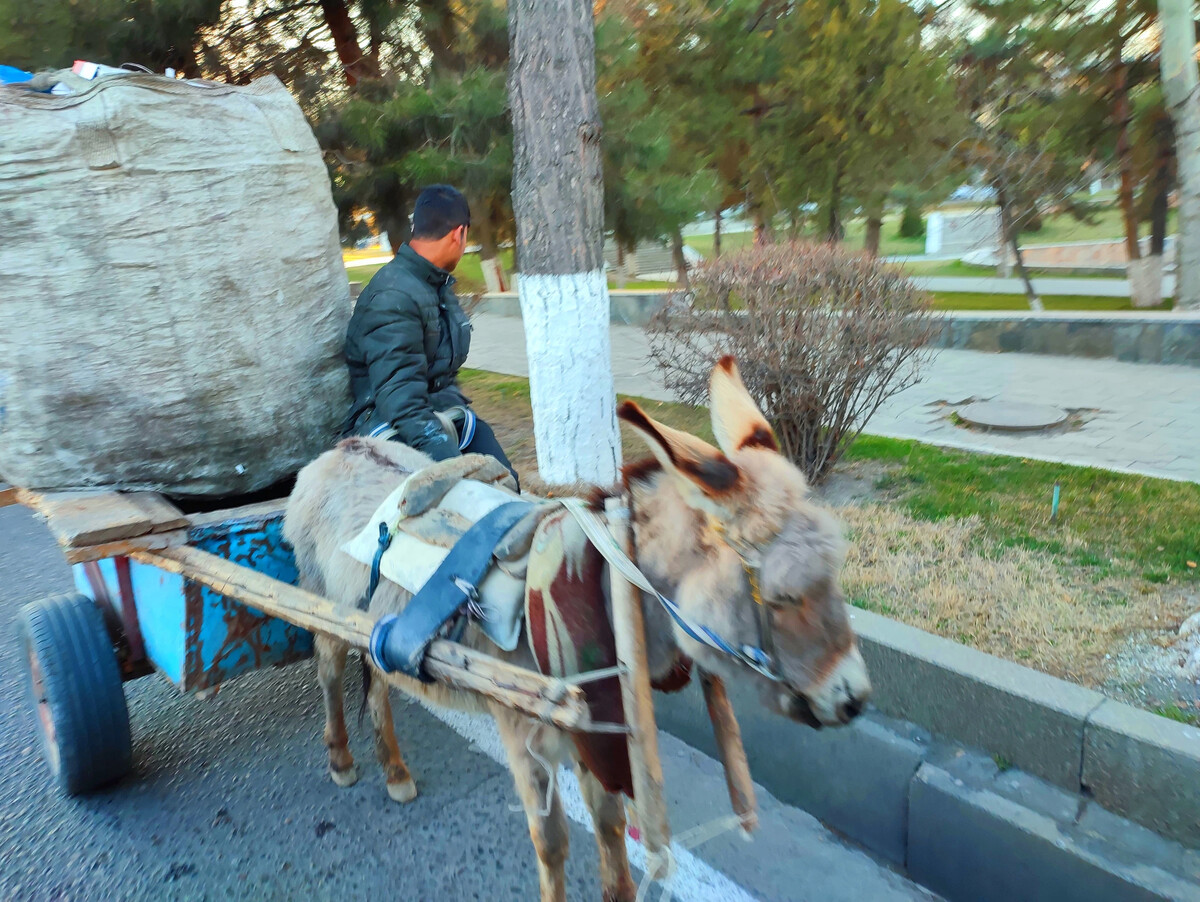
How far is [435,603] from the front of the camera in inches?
87.0

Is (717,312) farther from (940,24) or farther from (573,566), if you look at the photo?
(940,24)

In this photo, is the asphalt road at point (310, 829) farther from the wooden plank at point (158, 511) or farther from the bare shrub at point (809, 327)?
the bare shrub at point (809, 327)

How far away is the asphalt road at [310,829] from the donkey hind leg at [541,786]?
270 mm

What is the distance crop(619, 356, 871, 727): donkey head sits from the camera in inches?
71.5

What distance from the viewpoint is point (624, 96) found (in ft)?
25.9

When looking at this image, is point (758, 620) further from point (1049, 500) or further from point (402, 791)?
point (1049, 500)

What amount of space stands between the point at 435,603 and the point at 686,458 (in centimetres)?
84

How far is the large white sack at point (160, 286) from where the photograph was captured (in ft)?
9.73

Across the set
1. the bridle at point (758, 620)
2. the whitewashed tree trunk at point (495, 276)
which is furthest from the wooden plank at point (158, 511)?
the whitewashed tree trunk at point (495, 276)

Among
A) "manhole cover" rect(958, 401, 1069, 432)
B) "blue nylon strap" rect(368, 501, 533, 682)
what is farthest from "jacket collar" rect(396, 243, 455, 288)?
"manhole cover" rect(958, 401, 1069, 432)

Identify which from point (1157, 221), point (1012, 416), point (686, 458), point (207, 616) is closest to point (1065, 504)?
point (1012, 416)

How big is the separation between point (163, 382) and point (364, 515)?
1128 mm

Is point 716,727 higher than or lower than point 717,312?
lower

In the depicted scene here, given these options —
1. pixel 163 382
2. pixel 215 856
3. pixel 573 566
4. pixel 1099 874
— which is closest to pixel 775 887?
pixel 1099 874
